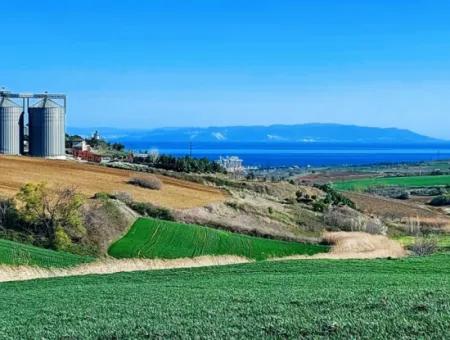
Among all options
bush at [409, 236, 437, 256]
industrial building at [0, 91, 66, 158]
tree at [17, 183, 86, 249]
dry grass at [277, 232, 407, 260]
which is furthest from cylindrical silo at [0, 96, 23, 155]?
bush at [409, 236, 437, 256]

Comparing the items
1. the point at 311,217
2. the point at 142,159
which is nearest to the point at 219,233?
the point at 311,217

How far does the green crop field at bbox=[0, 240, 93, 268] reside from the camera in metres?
27.5

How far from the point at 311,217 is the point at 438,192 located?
54.7 m

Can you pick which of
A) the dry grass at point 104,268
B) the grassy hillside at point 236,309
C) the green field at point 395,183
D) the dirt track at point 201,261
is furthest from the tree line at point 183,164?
the grassy hillside at point 236,309

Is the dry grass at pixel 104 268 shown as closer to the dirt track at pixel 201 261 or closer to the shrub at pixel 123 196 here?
the dirt track at pixel 201 261

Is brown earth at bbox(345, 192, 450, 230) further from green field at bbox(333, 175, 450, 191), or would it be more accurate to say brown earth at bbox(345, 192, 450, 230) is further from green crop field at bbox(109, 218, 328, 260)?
green field at bbox(333, 175, 450, 191)

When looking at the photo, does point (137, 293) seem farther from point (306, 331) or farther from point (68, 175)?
point (68, 175)

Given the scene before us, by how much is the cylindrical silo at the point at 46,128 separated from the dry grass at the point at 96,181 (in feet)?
25.3

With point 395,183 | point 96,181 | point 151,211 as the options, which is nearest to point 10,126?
point 96,181

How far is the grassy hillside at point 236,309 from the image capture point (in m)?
10.8

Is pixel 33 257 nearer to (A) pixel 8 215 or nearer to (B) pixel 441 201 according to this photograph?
(A) pixel 8 215

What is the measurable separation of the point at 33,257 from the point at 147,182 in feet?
73.0

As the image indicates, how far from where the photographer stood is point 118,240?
35812mm

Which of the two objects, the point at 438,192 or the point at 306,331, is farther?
the point at 438,192
